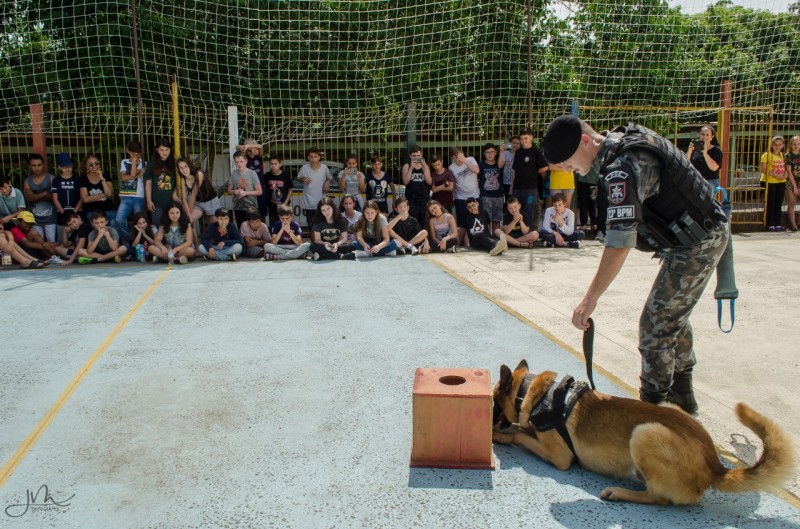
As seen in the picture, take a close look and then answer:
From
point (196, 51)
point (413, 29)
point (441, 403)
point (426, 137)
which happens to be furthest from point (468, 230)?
point (441, 403)

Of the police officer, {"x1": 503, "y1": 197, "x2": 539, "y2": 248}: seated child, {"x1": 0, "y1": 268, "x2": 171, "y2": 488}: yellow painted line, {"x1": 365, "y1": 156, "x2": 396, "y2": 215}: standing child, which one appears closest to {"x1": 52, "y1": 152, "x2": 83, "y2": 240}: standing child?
{"x1": 365, "y1": 156, "x2": 396, "y2": 215}: standing child

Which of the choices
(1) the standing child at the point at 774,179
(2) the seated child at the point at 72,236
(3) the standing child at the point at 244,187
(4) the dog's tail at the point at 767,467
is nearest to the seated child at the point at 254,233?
(3) the standing child at the point at 244,187

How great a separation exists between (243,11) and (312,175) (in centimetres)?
421

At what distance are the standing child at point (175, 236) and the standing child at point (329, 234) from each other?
180cm

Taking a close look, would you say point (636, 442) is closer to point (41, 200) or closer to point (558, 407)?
point (558, 407)

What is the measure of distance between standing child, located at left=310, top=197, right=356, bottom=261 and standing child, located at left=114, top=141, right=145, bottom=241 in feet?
8.96

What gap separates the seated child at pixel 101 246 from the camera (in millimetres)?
10047

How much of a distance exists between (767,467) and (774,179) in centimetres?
1099

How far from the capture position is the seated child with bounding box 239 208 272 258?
1040 centimetres

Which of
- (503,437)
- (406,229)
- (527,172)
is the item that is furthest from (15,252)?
(503,437)

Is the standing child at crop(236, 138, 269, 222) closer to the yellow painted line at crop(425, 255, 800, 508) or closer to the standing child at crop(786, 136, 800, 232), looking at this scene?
the yellow painted line at crop(425, 255, 800, 508)

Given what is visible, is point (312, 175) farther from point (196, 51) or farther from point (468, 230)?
point (196, 51)

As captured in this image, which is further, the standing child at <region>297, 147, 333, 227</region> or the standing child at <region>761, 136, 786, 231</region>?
the standing child at <region>761, 136, 786, 231</region>

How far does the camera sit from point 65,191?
10.5 meters
